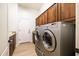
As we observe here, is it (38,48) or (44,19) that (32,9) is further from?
(38,48)

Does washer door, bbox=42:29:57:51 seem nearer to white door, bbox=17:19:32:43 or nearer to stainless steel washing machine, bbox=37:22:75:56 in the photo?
stainless steel washing machine, bbox=37:22:75:56

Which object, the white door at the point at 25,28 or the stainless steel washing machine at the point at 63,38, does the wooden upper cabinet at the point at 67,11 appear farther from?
the white door at the point at 25,28

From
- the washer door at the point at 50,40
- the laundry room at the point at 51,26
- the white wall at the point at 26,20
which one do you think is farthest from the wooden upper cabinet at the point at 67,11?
the white wall at the point at 26,20

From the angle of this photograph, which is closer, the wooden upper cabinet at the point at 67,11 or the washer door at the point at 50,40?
the wooden upper cabinet at the point at 67,11

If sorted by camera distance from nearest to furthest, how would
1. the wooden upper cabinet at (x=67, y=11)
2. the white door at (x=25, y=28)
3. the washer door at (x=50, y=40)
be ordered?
the wooden upper cabinet at (x=67, y=11) < the washer door at (x=50, y=40) < the white door at (x=25, y=28)

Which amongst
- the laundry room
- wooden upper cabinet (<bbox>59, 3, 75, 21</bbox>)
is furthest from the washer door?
wooden upper cabinet (<bbox>59, 3, 75, 21</bbox>)

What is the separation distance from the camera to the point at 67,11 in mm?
1312

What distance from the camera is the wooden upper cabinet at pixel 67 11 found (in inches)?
47.3

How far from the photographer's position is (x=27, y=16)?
1717mm

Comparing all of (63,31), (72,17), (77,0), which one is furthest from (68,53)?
(77,0)

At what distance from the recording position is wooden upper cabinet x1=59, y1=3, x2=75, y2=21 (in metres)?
1.20

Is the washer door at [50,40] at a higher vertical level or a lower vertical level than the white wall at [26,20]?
lower

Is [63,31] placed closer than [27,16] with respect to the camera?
Yes

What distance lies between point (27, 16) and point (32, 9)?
148 millimetres
